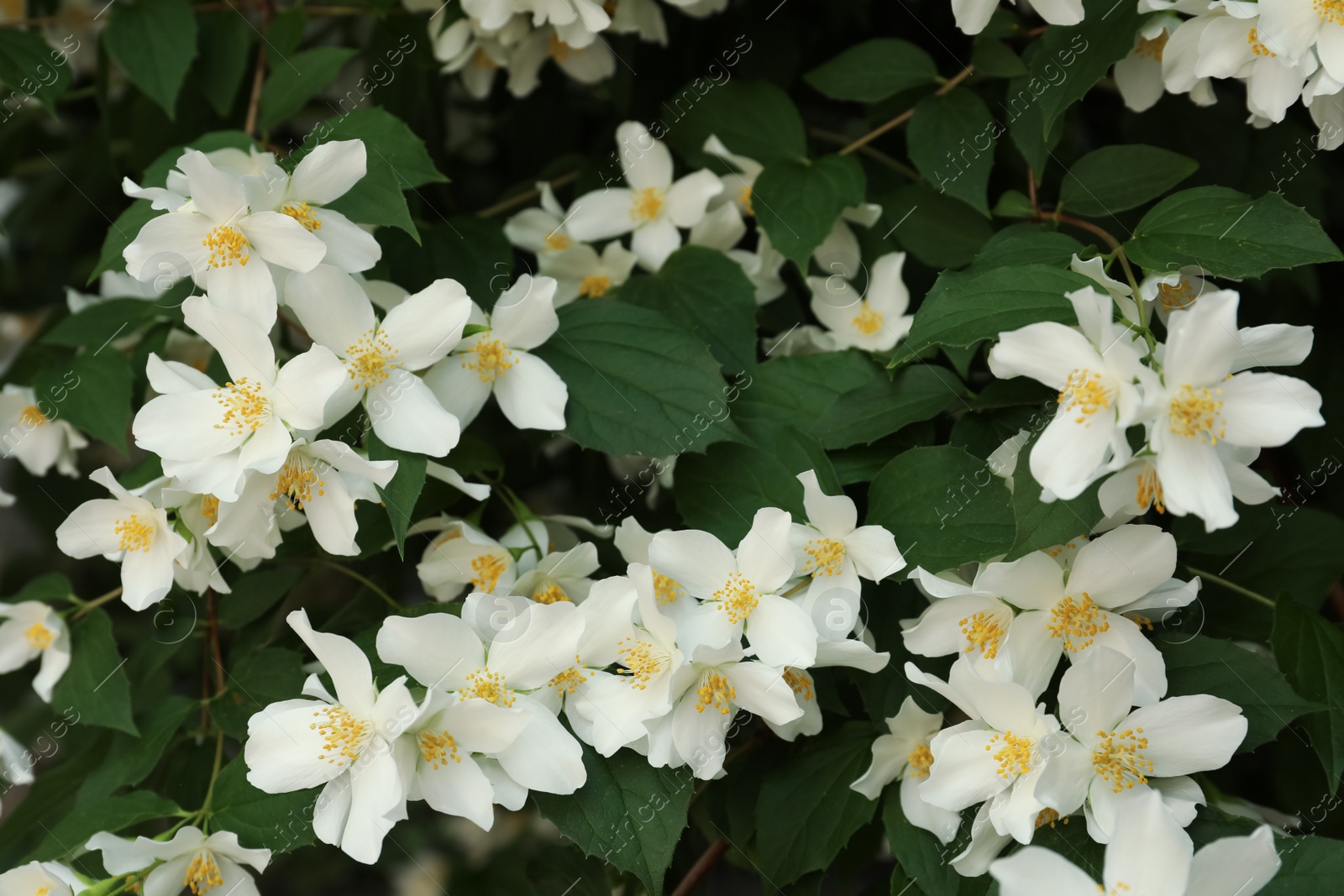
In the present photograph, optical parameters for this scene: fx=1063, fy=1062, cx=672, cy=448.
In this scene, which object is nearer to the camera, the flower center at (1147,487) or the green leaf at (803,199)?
the flower center at (1147,487)

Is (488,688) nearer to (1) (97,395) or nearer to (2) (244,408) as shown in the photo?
(2) (244,408)

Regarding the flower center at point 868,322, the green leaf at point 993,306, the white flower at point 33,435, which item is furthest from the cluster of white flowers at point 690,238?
the white flower at point 33,435

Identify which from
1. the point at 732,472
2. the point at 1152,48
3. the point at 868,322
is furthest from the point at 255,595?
the point at 1152,48

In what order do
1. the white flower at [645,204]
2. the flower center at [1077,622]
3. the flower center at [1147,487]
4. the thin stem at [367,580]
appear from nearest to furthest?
1. the flower center at [1147,487]
2. the flower center at [1077,622]
3. the thin stem at [367,580]
4. the white flower at [645,204]

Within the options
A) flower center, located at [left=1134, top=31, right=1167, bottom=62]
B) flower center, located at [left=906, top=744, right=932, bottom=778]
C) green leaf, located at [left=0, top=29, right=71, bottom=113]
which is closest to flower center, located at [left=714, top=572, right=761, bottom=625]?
flower center, located at [left=906, top=744, right=932, bottom=778]

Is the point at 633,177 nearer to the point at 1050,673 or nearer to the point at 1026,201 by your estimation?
the point at 1026,201

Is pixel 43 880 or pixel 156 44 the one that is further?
pixel 156 44

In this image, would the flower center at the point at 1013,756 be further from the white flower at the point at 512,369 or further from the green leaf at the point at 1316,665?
the white flower at the point at 512,369
